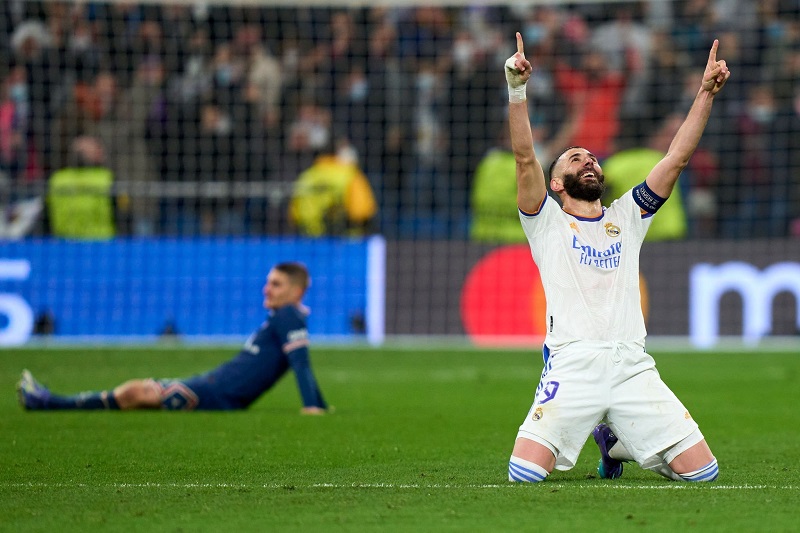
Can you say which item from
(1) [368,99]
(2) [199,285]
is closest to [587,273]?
(2) [199,285]

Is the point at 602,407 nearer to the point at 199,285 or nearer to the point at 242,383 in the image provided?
the point at 242,383

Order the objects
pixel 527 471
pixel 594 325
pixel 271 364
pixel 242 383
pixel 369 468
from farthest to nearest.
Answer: pixel 242 383, pixel 271 364, pixel 369 468, pixel 594 325, pixel 527 471

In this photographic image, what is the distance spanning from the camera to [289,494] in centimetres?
639

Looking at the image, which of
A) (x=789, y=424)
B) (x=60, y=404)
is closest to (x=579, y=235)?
(x=789, y=424)

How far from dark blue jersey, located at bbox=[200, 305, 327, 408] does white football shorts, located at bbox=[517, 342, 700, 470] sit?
3.76m

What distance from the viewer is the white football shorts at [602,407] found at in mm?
6766

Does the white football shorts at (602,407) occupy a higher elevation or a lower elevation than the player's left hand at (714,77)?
lower

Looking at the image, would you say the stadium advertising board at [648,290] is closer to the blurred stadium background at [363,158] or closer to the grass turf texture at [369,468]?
the blurred stadium background at [363,158]

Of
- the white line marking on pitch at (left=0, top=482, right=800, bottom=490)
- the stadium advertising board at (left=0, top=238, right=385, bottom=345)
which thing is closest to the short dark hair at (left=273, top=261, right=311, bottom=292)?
the white line marking on pitch at (left=0, top=482, right=800, bottom=490)

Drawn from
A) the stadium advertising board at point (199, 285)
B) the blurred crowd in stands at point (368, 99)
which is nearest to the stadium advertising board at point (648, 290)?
the stadium advertising board at point (199, 285)

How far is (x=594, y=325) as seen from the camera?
6.93 metres

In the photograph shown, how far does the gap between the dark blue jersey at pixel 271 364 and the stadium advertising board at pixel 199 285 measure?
8532mm

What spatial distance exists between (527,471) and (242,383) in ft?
14.7

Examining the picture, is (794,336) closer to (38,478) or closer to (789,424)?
(789,424)
